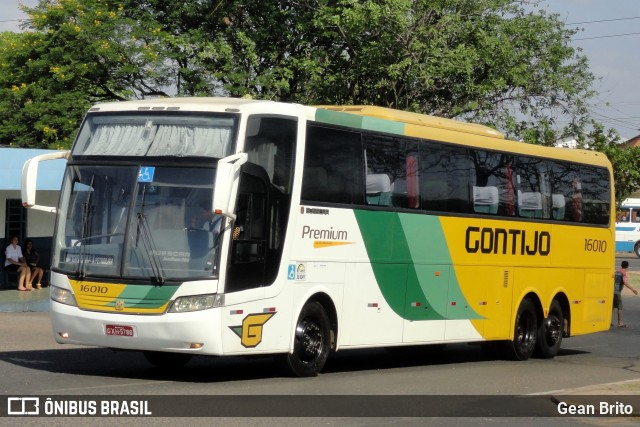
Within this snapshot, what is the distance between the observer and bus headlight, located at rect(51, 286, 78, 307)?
13094mm

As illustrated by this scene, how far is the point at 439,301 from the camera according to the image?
16.9m

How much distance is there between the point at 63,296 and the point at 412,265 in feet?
17.4

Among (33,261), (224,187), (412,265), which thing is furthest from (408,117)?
(33,261)

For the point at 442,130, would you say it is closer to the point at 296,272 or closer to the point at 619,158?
the point at 296,272

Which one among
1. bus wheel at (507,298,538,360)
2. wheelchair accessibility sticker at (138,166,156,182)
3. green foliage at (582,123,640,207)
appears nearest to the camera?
wheelchair accessibility sticker at (138,166,156,182)

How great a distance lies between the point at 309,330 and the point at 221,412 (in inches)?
148

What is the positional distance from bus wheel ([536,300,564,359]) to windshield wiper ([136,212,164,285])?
920 cm

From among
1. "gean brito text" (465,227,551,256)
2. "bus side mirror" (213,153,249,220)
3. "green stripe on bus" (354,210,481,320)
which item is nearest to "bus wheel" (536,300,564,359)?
"gean brito text" (465,227,551,256)

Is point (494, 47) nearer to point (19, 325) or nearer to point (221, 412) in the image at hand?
point (19, 325)

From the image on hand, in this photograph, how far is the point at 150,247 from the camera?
41.7 ft

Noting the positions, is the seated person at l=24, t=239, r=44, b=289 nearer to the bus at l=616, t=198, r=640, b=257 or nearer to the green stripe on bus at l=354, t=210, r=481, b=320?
the green stripe on bus at l=354, t=210, r=481, b=320

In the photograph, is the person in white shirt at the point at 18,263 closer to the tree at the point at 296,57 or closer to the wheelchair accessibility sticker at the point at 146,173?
the tree at the point at 296,57

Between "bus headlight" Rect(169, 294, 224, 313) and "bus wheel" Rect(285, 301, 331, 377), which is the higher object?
"bus headlight" Rect(169, 294, 224, 313)

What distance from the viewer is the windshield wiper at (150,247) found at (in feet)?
41.3
